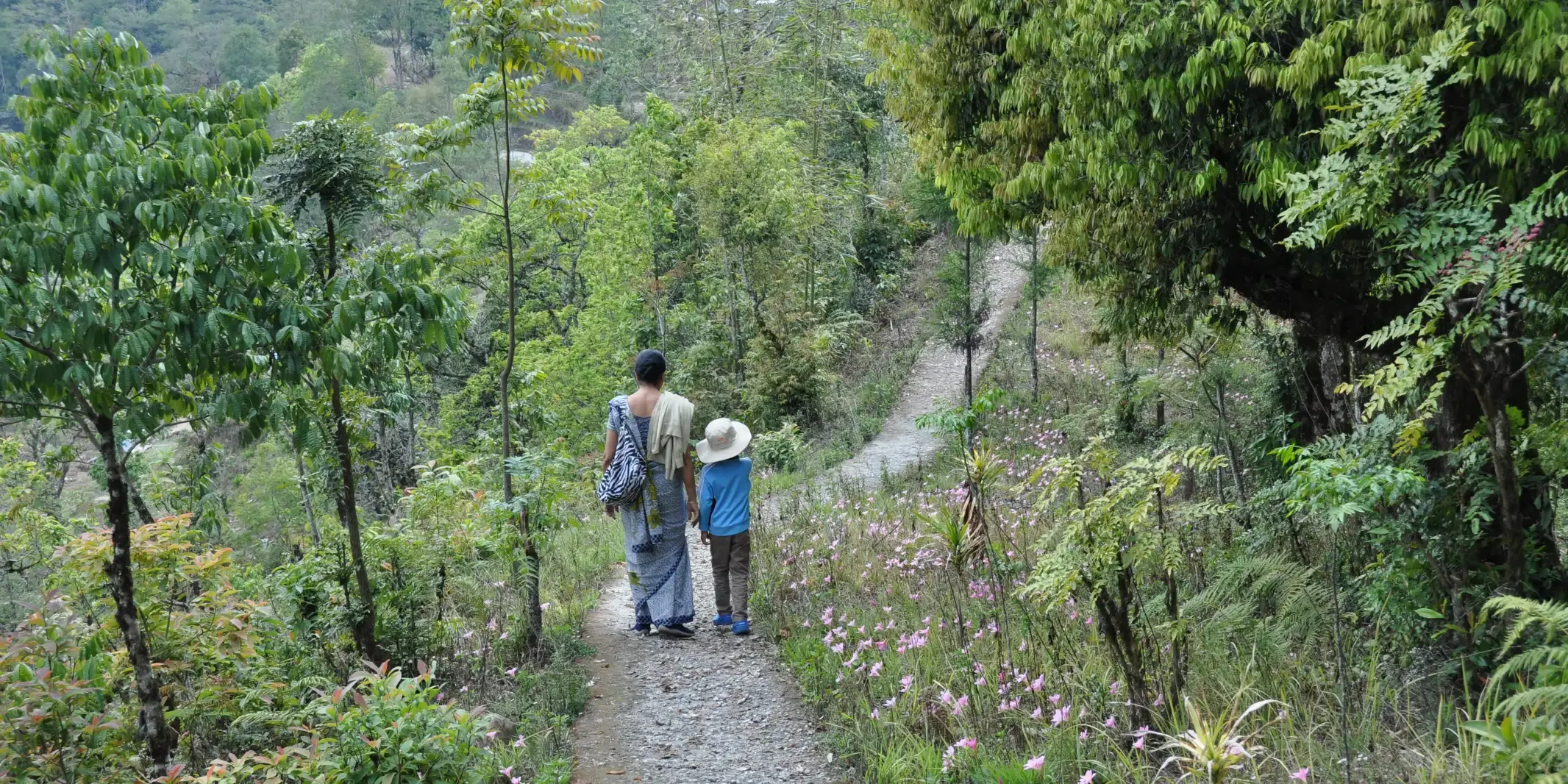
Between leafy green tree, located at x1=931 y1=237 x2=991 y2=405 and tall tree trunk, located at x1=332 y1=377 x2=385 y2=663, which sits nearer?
tall tree trunk, located at x1=332 y1=377 x2=385 y2=663

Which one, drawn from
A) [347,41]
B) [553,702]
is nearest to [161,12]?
[347,41]

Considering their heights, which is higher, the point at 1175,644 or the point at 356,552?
the point at 356,552

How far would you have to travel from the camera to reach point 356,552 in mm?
5766

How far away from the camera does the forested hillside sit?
3.76m

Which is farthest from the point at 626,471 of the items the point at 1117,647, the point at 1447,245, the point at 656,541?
the point at 1447,245

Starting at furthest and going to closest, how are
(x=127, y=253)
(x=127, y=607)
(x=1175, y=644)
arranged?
(x=127, y=607) → (x=127, y=253) → (x=1175, y=644)

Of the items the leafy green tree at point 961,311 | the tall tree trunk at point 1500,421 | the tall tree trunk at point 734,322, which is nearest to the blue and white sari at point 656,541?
the tall tree trunk at point 1500,421

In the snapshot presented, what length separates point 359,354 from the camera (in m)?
5.47

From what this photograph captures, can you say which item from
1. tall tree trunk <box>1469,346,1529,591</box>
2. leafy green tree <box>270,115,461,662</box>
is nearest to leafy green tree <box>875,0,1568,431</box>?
tall tree trunk <box>1469,346,1529,591</box>

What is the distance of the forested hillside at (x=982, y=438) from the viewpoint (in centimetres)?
376

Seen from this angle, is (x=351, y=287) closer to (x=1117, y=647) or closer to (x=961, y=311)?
(x=1117, y=647)

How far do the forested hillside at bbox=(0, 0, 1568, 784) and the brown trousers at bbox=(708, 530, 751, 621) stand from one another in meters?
0.28

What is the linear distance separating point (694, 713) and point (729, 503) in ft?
5.24

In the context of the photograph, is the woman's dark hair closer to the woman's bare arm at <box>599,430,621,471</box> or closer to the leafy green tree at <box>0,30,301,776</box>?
the woman's bare arm at <box>599,430,621,471</box>
